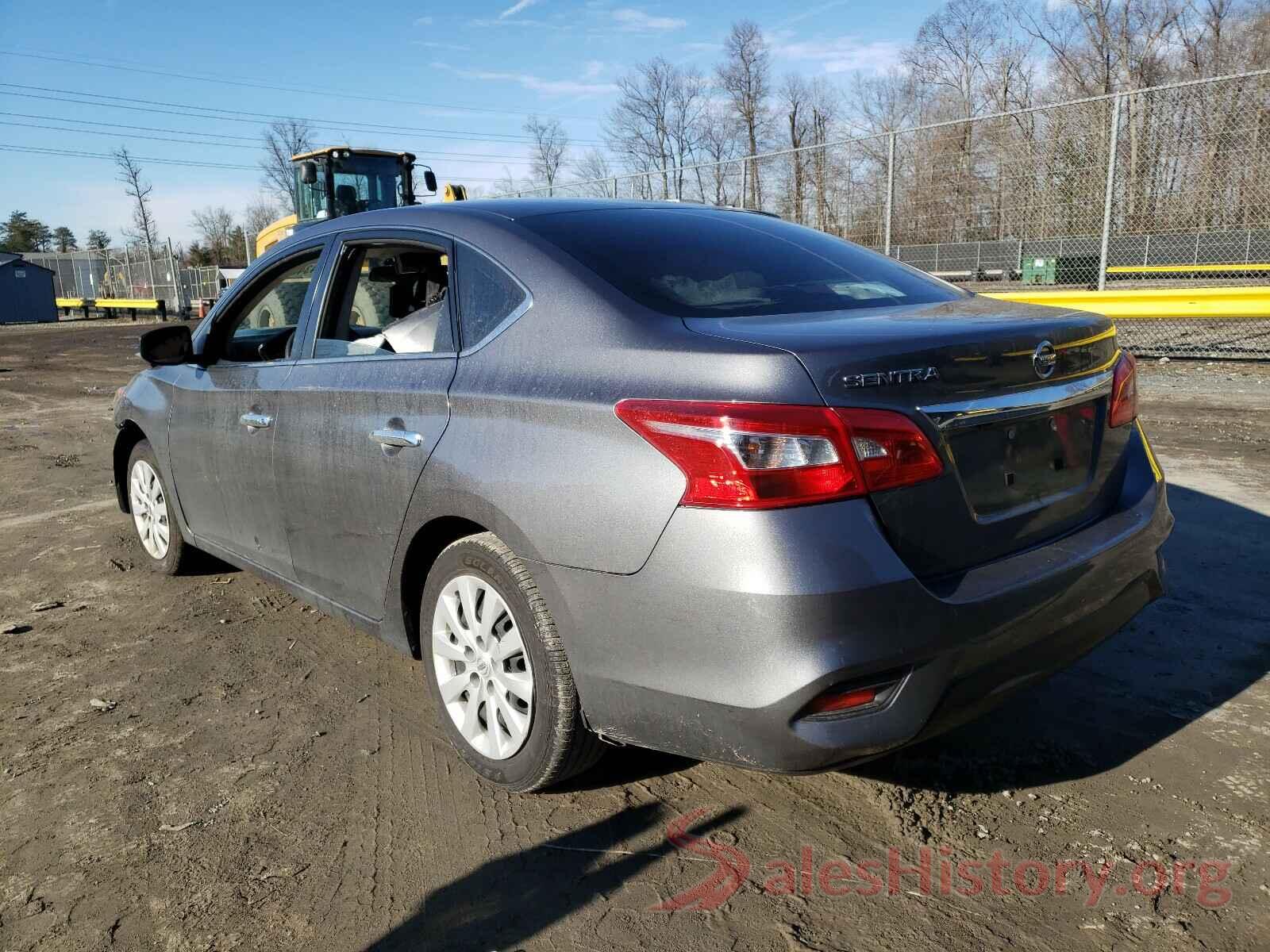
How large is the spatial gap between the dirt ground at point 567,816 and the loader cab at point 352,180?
644 inches

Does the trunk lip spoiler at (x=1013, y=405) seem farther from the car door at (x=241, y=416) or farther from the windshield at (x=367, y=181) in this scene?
the windshield at (x=367, y=181)

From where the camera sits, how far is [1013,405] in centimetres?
235

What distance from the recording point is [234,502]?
3.89 meters

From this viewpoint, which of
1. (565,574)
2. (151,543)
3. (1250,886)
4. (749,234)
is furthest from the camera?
(151,543)

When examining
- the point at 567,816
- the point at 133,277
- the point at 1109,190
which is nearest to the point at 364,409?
the point at 567,816

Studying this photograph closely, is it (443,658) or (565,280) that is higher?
(565,280)

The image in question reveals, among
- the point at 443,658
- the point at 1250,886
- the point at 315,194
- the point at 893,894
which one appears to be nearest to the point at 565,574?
the point at 443,658

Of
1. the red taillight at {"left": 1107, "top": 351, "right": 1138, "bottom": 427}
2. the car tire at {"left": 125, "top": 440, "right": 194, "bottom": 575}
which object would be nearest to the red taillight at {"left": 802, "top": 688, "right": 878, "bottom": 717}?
the red taillight at {"left": 1107, "top": 351, "right": 1138, "bottom": 427}

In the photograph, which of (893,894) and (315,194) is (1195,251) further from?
(315,194)

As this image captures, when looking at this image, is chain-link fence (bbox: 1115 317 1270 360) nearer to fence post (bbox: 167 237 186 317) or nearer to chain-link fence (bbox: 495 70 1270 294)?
chain-link fence (bbox: 495 70 1270 294)

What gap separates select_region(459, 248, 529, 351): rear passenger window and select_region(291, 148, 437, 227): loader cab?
16659mm

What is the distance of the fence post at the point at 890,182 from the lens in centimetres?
1236

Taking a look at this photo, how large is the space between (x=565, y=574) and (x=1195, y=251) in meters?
10.9

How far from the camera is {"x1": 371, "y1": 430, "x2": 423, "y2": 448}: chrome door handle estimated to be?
2.81m
